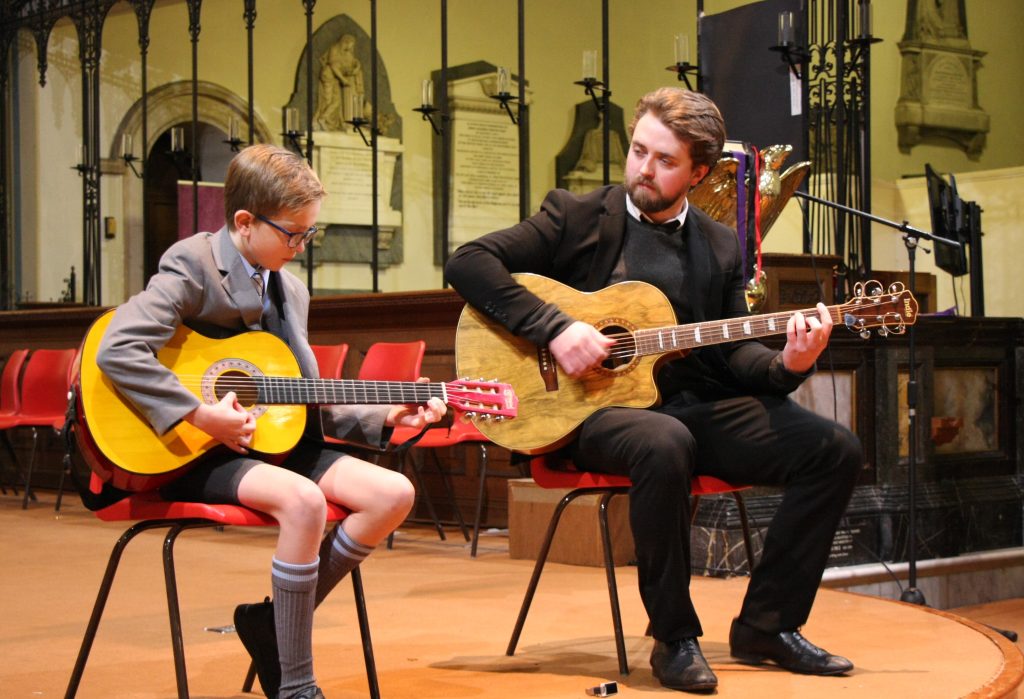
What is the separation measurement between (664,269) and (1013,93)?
1283 cm

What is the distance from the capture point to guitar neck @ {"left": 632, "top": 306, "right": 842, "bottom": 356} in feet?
9.37

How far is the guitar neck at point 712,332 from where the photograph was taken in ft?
9.37

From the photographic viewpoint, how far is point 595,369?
2.99 m

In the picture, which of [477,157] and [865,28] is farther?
[477,157]

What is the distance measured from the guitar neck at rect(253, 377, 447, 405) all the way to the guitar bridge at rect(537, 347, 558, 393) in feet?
1.21

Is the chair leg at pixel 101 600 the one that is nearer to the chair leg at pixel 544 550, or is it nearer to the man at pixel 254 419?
the man at pixel 254 419

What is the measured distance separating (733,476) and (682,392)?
10.4 inches

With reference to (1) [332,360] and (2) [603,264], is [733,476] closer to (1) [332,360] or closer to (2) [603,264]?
(2) [603,264]

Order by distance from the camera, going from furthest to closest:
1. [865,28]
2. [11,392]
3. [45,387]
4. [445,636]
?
1. [11,392]
2. [45,387]
3. [865,28]
4. [445,636]

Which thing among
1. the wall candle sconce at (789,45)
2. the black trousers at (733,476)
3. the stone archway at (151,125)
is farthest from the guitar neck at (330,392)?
the stone archway at (151,125)

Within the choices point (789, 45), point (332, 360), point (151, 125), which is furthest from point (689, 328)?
point (151, 125)

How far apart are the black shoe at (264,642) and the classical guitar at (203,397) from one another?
0.31 m

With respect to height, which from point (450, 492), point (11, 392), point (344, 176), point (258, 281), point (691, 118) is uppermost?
point (344, 176)

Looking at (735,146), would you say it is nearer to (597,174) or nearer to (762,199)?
(762,199)
